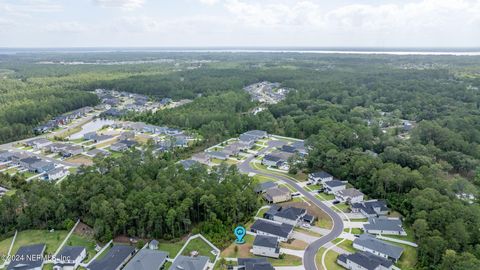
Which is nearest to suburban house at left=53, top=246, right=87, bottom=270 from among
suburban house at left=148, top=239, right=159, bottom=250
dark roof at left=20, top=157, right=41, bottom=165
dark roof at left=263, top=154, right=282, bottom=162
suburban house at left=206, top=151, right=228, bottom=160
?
suburban house at left=148, top=239, right=159, bottom=250

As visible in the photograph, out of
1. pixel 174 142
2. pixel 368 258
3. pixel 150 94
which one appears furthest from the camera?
pixel 150 94

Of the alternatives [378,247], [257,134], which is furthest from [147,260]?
[257,134]

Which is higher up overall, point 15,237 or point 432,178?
point 432,178

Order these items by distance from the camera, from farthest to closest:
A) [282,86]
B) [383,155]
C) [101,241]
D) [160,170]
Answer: [282,86], [383,155], [160,170], [101,241]

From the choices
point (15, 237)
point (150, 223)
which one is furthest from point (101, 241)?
point (15, 237)

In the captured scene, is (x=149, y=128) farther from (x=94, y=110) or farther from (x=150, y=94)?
(x=150, y=94)

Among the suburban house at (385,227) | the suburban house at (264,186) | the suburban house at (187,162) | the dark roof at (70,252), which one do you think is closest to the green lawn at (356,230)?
the suburban house at (385,227)

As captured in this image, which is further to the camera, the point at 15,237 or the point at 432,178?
the point at 432,178

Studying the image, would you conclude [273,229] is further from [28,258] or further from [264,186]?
[28,258]
